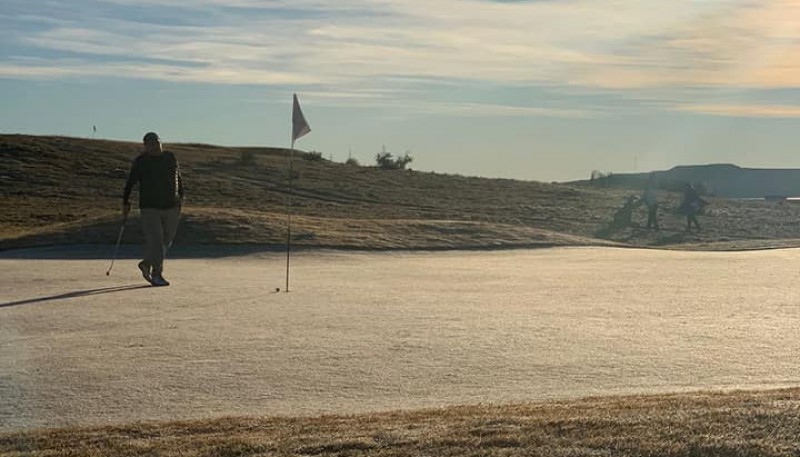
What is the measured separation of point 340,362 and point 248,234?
12040mm

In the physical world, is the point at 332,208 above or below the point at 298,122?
below

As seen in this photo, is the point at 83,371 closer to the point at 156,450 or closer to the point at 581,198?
the point at 156,450

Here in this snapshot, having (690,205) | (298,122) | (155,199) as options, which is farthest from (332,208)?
(155,199)

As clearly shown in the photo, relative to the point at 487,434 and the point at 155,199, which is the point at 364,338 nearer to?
the point at 487,434

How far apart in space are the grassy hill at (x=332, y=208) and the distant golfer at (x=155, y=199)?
A: 18.6 feet

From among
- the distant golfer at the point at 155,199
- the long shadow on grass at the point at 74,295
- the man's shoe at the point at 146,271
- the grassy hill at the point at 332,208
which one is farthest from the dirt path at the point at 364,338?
the grassy hill at the point at 332,208

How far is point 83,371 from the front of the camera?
31.0 ft

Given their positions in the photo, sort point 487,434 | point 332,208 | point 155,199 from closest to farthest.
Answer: point 487,434 → point 155,199 → point 332,208

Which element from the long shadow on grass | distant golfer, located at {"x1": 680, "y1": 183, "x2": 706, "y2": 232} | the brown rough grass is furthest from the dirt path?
distant golfer, located at {"x1": 680, "y1": 183, "x2": 706, "y2": 232}

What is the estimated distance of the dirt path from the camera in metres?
8.74

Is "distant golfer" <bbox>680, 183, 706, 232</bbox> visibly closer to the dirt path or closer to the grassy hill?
the grassy hill

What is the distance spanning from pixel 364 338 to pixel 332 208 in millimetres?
21344

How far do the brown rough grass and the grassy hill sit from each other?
46.8ft

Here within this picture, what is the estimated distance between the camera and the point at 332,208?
1280 inches
